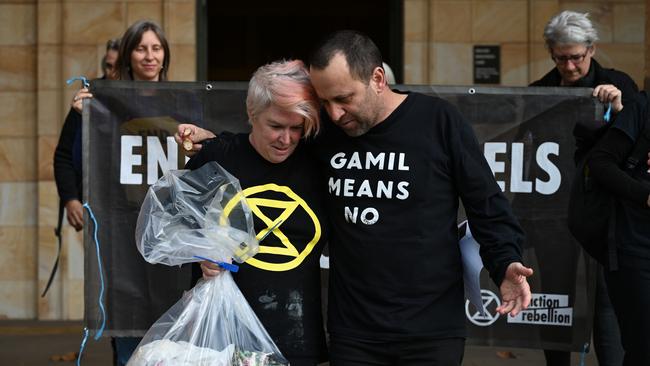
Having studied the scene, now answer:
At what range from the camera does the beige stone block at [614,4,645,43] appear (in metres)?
8.88

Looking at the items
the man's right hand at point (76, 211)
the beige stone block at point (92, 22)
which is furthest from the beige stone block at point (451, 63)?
the man's right hand at point (76, 211)

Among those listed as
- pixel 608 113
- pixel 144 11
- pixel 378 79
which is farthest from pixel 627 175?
pixel 144 11

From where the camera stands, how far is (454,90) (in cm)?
507

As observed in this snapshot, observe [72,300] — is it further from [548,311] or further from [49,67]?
[548,311]

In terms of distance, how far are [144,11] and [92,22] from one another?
16.5 inches

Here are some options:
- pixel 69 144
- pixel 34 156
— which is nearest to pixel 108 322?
pixel 69 144

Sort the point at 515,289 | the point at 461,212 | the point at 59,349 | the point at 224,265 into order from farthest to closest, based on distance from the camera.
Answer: the point at 59,349
the point at 461,212
the point at 224,265
the point at 515,289

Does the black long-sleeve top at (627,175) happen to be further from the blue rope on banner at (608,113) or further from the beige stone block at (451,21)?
the beige stone block at (451,21)

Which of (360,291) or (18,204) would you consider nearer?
(360,291)

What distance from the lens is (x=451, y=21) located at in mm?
8844

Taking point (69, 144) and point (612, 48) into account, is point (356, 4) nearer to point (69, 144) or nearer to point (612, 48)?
point (612, 48)

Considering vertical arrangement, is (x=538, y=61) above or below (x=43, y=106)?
above

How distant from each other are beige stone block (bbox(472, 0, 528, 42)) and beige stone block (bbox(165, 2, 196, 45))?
2.21 m

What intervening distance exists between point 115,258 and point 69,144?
0.83 meters
